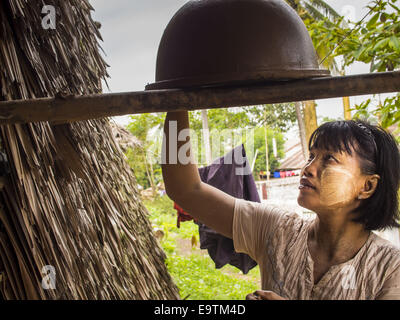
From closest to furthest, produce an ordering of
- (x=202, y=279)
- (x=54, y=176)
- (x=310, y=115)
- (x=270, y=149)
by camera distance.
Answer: (x=54, y=176) < (x=202, y=279) < (x=310, y=115) < (x=270, y=149)

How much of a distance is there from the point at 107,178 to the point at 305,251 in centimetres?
128

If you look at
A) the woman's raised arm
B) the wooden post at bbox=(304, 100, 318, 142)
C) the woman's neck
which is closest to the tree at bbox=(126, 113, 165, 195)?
the wooden post at bbox=(304, 100, 318, 142)

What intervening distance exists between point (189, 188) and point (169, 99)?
537 mm

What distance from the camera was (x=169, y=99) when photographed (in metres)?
0.93

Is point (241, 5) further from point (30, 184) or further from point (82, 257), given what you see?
point (82, 257)

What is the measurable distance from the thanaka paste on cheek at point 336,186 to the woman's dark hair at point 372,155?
2.5 inches

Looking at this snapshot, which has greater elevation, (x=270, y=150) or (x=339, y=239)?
(x=339, y=239)

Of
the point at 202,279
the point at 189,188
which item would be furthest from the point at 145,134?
the point at 189,188

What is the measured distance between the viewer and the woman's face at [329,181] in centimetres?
125

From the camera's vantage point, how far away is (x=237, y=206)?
1440mm

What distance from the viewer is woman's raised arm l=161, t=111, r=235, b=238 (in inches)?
52.9

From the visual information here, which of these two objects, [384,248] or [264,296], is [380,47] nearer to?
[384,248]

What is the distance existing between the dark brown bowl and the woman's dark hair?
1.19ft

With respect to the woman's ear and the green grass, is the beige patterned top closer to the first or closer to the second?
the woman's ear
